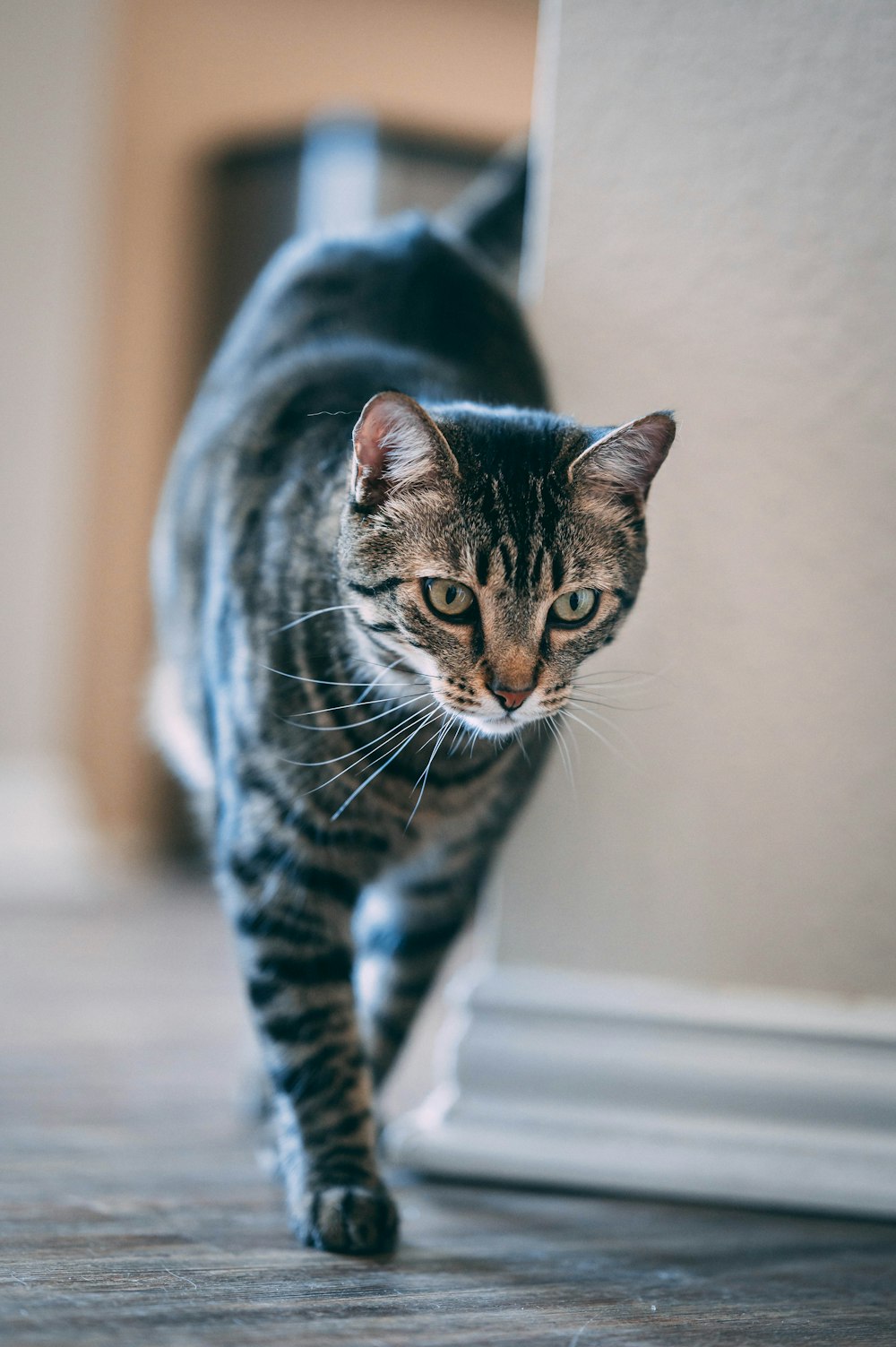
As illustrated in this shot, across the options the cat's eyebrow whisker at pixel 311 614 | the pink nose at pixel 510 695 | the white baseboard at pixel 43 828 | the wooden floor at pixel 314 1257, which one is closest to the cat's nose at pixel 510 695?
the pink nose at pixel 510 695

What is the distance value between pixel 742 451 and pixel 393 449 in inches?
15.2

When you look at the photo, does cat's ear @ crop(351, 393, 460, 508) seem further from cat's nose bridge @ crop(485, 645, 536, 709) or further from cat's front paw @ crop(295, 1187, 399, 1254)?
cat's front paw @ crop(295, 1187, 399, 1254)

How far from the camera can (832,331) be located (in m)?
1.09

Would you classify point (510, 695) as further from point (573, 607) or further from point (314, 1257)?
point (314, 1257)

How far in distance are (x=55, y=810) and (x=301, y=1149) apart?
2091 millimetres

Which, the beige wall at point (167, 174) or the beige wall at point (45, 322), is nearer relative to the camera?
the beige wall at point (45, 322)

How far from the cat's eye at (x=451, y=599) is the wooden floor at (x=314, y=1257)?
0.45 metres

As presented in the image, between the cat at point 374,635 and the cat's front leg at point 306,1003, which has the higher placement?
the cat at point 374,635

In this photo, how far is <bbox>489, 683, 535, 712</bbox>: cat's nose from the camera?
868mm

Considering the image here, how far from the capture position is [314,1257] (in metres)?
0.89

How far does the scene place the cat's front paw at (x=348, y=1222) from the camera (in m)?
0.90

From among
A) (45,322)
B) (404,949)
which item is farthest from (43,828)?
(404,949)

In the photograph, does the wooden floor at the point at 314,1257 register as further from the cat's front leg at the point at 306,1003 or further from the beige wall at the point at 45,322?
the beige wall at the point at 45,322

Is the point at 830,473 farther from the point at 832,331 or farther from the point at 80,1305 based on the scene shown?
the point at 80,1305
